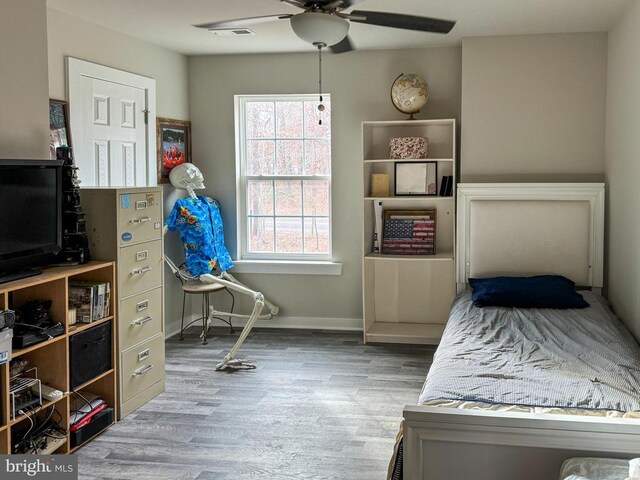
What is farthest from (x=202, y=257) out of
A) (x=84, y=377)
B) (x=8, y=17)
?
(x=8, y=17)

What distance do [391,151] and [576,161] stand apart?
137 cm

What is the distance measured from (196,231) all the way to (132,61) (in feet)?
4.41

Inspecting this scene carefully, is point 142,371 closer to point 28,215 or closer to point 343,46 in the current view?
point 28,215

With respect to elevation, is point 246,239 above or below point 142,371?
above

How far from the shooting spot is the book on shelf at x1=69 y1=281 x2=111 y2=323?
3.74m

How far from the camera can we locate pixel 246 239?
630cm

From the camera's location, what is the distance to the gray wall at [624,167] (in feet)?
13.5

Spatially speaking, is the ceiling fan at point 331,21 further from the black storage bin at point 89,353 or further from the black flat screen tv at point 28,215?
the black storage bin at point 89,353

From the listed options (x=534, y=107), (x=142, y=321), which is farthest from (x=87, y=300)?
(x=534, y=107)

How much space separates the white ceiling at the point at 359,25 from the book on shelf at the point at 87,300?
1673 millimetres

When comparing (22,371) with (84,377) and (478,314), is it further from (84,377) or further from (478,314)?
(478,314)

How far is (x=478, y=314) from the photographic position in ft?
14.6

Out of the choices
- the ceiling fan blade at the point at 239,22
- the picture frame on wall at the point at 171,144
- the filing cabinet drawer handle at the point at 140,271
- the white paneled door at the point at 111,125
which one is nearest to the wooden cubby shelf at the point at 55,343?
the filing cabinet drawer handle at the point at 140,271

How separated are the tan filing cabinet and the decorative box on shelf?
209cm
